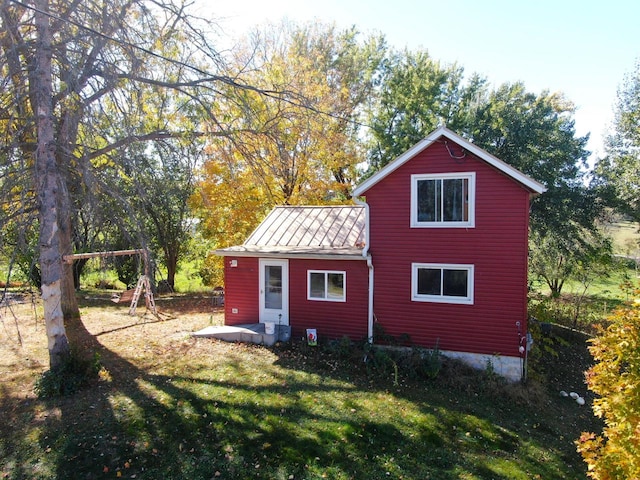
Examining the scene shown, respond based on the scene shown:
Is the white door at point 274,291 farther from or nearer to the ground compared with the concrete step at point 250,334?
farther from the ground

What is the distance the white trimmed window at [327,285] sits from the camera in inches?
429

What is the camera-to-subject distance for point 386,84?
2177 cm

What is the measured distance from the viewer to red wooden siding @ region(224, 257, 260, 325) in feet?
38.6

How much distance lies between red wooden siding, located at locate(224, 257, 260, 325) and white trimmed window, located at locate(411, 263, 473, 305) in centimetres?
465

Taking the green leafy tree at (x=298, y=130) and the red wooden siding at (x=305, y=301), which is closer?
the green leafy tree at (x=298, y=130)

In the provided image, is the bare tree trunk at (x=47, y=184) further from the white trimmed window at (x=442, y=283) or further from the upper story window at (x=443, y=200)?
the white trimmed window at (x=442, y=283)

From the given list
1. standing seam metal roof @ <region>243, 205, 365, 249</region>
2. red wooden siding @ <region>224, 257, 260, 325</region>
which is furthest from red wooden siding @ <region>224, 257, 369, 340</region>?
standing seam metal roof @ <region>243, 205, 365, 249</region>

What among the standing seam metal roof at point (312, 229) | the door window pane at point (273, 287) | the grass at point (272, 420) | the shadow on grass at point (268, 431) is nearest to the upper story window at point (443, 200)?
the standing seam metal roof at point (312, 229)

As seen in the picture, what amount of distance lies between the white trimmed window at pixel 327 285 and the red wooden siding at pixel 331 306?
100 millimetres

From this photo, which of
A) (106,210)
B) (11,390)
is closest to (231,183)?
(106,210)

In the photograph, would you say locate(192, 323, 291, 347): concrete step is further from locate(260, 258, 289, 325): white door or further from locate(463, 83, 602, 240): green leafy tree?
locate(463, 83, 602, 240): green leafy tree

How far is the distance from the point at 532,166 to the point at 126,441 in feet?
57.1

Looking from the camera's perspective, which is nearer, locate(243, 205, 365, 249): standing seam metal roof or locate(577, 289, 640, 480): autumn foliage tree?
locate(577, 289, 640, 480): autumn foliage tree

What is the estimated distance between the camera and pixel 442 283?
9977mm
